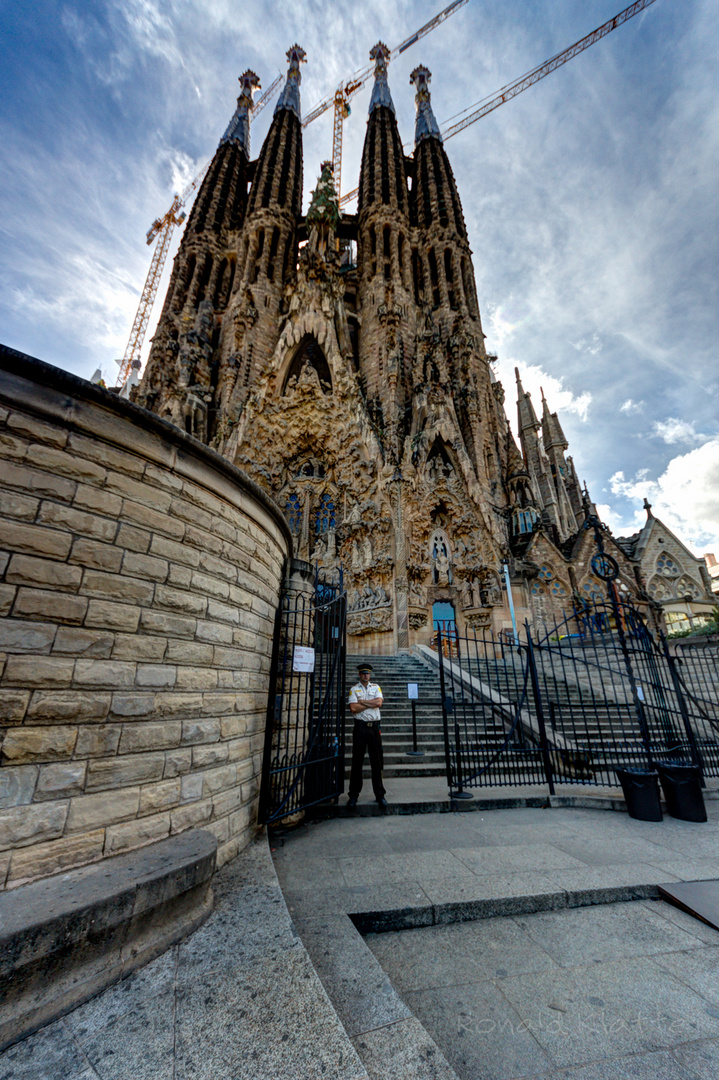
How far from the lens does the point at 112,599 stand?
9.06 feet

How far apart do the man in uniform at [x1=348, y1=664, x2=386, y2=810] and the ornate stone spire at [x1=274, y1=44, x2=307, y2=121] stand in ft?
150

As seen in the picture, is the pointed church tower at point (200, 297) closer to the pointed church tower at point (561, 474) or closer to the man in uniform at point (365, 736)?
the man in uniform at point (365, 736)

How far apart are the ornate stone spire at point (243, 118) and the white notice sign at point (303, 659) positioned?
1746 inches

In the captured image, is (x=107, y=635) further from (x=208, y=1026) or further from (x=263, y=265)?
(x=263, y=265)

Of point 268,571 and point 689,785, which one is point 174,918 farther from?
point 689,785

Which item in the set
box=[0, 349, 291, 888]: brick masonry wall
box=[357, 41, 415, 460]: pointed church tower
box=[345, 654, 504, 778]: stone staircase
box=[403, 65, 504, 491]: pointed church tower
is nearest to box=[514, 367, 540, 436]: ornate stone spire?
box=[403, 65, 504, 491]: pointed church tower

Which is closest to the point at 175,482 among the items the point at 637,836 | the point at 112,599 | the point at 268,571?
the point at 112,599

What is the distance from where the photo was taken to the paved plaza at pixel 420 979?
1492 millimetres

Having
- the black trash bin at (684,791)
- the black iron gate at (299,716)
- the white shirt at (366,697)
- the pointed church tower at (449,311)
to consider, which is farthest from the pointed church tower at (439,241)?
the black trash bin at (684,791)

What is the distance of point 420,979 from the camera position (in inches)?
90.2

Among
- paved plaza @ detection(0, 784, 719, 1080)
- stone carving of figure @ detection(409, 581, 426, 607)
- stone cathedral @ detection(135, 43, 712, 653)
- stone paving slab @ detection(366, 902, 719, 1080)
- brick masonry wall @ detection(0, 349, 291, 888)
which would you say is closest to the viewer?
paved plaza @ detection(0, 784, 719, 1080)

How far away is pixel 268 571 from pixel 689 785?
541 cm

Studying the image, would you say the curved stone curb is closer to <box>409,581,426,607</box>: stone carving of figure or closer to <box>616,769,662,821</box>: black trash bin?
<box>616,769,662,821</box>: black trash bin

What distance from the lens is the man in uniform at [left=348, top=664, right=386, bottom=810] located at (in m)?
4.89
